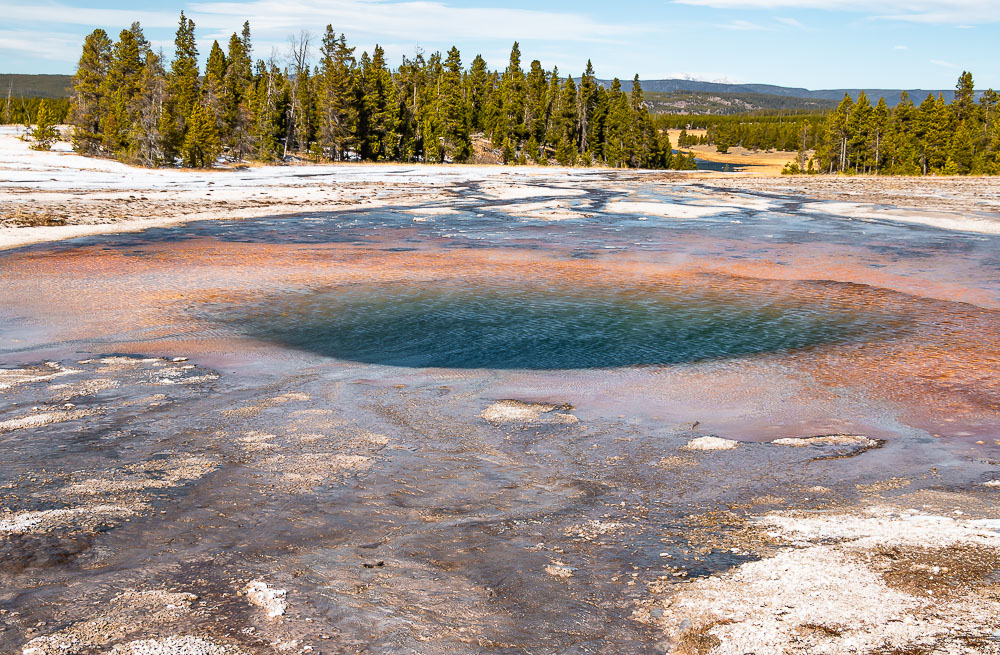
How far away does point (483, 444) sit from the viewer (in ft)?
22.1

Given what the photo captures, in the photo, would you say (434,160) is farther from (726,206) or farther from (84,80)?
(726,206)

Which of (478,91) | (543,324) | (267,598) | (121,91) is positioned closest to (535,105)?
(478,91)

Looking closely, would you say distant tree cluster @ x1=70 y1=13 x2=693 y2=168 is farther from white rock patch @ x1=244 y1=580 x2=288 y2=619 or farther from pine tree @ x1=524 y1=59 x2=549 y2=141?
white rock patch @ x1=244 y1=580 x2=288 y2=619

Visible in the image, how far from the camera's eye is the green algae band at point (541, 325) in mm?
9906

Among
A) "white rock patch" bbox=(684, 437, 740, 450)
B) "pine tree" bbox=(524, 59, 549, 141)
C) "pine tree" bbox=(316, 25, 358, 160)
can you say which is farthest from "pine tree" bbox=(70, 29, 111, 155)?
"white rock patch" bbox=(684, 437, 740, 450)

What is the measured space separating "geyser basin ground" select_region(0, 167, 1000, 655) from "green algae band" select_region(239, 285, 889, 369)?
0.26 feet

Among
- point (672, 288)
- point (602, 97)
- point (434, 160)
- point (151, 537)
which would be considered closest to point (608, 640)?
point (151, 537)

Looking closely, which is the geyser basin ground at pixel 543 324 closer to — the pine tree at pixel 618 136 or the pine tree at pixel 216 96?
the pine tree at pixel 216 96

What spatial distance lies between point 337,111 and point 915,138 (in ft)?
175

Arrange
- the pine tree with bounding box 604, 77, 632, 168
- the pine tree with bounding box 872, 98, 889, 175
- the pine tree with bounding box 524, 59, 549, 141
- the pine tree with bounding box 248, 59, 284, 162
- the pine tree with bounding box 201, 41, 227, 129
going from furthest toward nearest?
the pine tree with bounding box 524, 59, 549, 141, the pine tree with bounding box 604, 77, 632, 168, the pine tree with bounding box 872, 98, 889, 175, the pine tree with bounding box 248, 59, 284, 162, the pine tree with bounding box 201, 41, 227, 129

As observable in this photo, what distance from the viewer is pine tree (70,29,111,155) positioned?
49.2 metres

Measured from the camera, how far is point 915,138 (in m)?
77.1

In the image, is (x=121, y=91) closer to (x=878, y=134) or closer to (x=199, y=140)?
(x=199, y=140)

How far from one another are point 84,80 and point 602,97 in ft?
173
